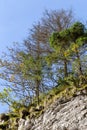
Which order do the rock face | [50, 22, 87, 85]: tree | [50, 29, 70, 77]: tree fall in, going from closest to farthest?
the rock face → [50, 22, 87, 85]: tree → [50, 29, 70, 77]: tree

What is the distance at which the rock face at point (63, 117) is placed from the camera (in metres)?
10.0

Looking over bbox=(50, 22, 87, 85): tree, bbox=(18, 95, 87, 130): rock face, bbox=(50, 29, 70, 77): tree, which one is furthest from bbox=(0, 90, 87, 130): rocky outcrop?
bbox=(50, 29, 70, 77): tree

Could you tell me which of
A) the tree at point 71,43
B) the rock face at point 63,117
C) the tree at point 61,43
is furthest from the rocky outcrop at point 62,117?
the tree at point 61,43

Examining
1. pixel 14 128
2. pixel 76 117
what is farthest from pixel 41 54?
pixel 76 117

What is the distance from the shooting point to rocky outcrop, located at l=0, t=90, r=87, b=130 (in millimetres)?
10047

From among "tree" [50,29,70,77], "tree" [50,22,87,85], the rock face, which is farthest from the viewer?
"tree" [50,29,70,77]

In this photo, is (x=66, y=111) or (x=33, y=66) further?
(x=33, y=66)

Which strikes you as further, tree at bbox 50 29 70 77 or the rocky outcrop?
tree at bbox 50 29 70 77

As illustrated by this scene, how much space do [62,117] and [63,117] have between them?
0.04 meters

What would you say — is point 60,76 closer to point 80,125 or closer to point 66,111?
point 66,111

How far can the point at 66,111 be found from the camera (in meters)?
10.7

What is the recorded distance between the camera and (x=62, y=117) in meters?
10.6

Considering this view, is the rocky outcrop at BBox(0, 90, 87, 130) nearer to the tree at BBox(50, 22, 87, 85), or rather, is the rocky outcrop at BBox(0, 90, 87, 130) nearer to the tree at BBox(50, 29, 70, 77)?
the tree at BBox(50, 22, 87, 85)

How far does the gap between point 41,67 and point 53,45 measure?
93 cm
